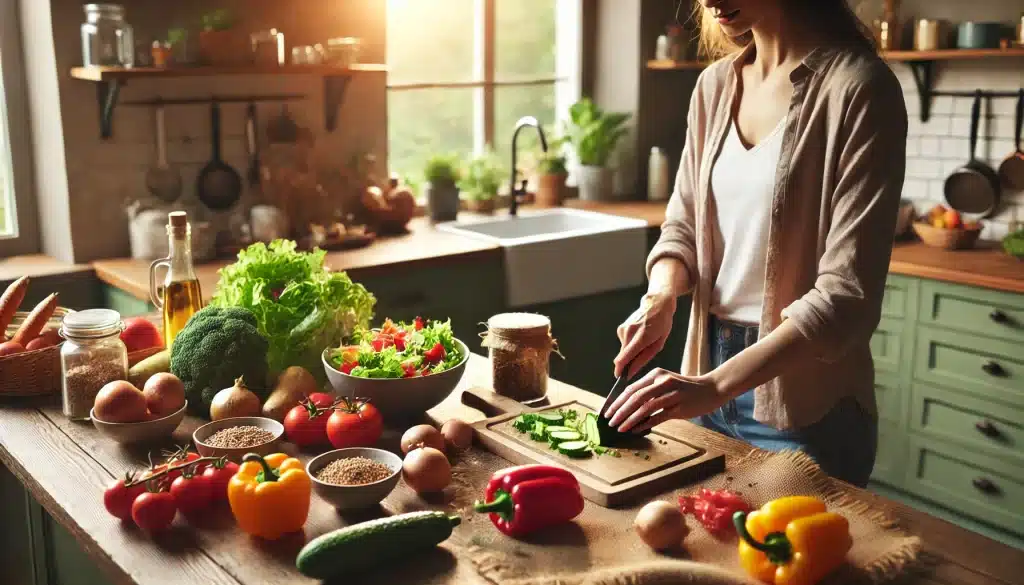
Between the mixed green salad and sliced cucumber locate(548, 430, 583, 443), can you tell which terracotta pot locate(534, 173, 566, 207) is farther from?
sliced cucumber locate(548, 430, 583, 443)

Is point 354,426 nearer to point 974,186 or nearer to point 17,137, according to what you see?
point 17,137

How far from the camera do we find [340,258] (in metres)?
3.35

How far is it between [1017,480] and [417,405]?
2.30 meters

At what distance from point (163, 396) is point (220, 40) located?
184cm

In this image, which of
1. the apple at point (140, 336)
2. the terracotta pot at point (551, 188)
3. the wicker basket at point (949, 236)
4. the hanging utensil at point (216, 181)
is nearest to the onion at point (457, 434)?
the apple at point (140, 336)

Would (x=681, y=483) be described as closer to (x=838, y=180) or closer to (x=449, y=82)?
(x=838, y=180)

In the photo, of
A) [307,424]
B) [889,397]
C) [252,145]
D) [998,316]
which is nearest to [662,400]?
[307,424]

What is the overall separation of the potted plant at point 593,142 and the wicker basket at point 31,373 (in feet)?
9.13

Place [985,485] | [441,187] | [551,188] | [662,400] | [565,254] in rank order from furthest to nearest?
[551,188], [441,187], [565,254], [985,485], [662,400]

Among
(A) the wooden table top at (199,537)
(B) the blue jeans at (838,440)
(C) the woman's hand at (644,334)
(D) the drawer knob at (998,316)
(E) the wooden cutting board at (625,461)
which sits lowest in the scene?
(D) the drawer knob at (998,316)

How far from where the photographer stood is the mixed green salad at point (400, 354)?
184 centimetres

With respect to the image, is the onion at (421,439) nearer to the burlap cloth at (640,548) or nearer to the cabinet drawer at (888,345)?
the burlap cloth at (640,548)

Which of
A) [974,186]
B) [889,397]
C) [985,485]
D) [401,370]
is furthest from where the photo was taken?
[974,186]

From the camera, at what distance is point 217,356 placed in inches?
73.6
